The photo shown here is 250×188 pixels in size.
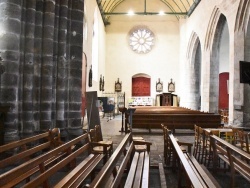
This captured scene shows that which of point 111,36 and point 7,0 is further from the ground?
point 111,36

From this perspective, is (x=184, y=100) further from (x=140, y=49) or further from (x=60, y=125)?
(x=60, y=125)

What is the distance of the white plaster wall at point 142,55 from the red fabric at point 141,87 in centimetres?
45

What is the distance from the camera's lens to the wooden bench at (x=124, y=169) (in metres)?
2.11

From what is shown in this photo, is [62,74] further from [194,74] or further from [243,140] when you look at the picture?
[194,74]

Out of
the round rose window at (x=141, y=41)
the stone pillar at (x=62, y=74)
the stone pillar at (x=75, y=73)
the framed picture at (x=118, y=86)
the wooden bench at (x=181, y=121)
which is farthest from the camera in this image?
the round rose window at (x=141, y=41)

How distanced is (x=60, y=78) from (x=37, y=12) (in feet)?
4.96

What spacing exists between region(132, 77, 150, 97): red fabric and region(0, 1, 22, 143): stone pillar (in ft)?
54.2

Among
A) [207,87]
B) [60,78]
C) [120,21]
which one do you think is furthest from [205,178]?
[120,21]

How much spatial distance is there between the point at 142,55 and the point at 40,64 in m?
16.1

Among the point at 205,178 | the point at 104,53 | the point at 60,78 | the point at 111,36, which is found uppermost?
the point at 111,36

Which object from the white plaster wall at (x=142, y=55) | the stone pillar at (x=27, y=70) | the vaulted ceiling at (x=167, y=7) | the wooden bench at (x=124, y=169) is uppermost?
the vaulted ceiling at (x=167, y=7)

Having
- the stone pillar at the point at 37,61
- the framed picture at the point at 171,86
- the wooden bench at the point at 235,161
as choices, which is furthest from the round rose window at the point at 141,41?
the wooden bench at the point at 235,161

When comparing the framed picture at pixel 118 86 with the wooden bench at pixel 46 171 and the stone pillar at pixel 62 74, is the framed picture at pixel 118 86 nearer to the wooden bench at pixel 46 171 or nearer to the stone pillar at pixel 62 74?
the stone pillar at pixel 62 74

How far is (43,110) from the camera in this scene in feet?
19.2
